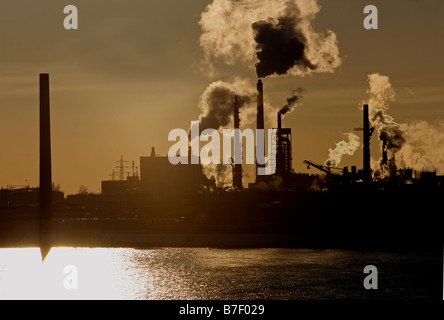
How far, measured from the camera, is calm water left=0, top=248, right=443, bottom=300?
73188 millimetres

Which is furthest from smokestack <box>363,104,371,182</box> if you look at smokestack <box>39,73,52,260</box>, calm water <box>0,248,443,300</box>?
smokestack <box>39,73,52,260</box>

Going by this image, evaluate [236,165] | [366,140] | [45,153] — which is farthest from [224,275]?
[366,140]

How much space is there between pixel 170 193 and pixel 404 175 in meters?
41.3

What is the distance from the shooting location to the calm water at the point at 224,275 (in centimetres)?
7319

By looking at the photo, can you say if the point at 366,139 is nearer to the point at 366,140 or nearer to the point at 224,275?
the point at 366,140

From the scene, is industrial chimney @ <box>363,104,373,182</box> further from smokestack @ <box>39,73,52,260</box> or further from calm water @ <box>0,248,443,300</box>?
smokestack @ <box>39,73,52,260</box>

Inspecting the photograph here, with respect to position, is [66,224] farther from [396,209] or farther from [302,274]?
[302,274]

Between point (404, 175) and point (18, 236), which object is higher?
point (404, 175)

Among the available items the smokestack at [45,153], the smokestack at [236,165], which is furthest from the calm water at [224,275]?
the smokestack at [236,165]

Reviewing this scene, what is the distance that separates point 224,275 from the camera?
286 ft

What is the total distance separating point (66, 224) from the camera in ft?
499

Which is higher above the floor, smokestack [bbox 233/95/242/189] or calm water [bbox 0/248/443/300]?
smokestack [bbox 233/95/242/189]
